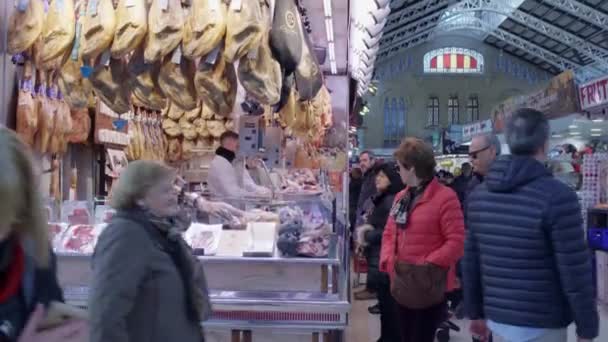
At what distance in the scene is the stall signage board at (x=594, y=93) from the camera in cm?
905

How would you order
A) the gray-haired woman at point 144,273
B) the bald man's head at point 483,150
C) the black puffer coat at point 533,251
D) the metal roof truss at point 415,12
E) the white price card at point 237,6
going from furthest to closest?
the metal roof truss at point 415,12 < the bald man's head at point 483,150 < the white price card at point 237,6 < the black puffer coat at point 533,251 < the gray-haired woman at point 144,273

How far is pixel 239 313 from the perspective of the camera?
392 cm

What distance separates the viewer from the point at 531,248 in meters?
3.06

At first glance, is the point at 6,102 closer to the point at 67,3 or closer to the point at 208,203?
the point at 67,3

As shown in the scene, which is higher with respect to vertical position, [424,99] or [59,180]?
[424,99]

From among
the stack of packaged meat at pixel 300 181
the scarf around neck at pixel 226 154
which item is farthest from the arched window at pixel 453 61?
the scarf around neck at pixel 226 154

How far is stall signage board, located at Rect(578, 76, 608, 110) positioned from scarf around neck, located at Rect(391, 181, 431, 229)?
5.40m

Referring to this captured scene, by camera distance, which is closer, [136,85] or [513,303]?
[513,303]

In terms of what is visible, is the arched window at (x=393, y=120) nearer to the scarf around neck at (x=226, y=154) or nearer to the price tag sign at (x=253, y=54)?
the scarf around neck at (x=226, y=154)

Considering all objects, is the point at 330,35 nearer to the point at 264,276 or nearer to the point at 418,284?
the point at 418,284

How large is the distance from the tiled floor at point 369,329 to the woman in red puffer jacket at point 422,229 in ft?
9.47

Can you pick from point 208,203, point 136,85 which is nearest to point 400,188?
point 208,203

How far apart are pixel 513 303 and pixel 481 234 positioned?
0.30 meters

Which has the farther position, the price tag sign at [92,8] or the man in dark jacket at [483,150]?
the man in dark jacket at [483,150]
